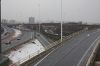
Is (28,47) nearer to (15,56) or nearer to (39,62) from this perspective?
(15,56)

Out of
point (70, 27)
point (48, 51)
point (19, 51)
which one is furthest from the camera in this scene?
point (70, 27)

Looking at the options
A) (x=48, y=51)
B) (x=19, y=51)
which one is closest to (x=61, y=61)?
(x=48, y=51)

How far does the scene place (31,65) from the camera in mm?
31141

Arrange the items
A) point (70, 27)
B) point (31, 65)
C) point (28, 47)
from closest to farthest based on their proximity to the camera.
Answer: point (31, 65)
point (28, 47)
point (70, 27)

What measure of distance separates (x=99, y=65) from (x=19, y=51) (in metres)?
25.2

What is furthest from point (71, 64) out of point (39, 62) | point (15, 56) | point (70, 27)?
point (70, 27)

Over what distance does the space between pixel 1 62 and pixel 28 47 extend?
25.9 metres

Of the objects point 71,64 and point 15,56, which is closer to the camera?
point 71,64

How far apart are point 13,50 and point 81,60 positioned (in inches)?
988

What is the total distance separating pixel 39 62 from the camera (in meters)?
32.9

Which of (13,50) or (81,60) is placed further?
(13,50)

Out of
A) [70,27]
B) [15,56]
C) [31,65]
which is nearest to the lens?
[31,65]

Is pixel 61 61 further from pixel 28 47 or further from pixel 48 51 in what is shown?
pixel 28 47

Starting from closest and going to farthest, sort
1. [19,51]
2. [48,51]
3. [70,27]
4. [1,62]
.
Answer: [1,62] → [48,51] → [19,51] → [70,27]
